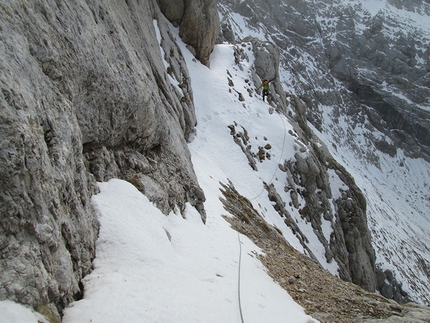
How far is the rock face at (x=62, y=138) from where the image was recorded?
13.6ft

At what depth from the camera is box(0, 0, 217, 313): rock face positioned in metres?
4.16

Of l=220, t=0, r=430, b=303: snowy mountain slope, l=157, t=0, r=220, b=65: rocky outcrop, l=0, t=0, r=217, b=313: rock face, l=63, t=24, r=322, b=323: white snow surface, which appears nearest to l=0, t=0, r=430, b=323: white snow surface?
l=63, t=24, r=322, b=323: white snow surface

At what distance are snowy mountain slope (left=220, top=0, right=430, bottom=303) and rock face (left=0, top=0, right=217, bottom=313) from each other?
280ft

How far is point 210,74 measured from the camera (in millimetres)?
33312

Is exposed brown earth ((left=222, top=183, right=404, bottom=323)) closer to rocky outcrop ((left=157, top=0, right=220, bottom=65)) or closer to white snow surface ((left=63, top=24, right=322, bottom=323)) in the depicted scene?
white snow surface ((left=63, top=24, right=322, bottom=323))

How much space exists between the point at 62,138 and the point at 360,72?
152 meters

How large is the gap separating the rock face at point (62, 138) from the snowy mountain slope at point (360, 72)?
85373 mm

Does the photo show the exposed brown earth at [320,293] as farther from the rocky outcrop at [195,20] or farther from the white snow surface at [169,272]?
the rocky outcrop at [195,20]

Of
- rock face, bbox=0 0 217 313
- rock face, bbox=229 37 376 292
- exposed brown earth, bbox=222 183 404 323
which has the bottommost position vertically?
rock face, bbox=229 37 376 292

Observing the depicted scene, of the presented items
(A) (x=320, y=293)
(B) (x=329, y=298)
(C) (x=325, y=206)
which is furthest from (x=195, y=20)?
(B) (x=329, y=298)

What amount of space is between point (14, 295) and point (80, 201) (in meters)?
2.60

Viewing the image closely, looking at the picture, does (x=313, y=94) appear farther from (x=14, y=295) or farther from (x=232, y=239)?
(x=14, y=295)

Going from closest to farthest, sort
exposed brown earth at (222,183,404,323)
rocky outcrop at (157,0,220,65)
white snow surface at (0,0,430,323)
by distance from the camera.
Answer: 1. white snow surface at (0,0,430,323)
2. exposed brown earth at (222,183,404,323)
3. rocky outcrop at (157,0,220,65)

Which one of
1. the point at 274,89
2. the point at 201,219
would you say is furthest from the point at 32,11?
the point at 274,89
